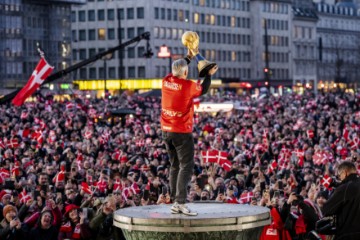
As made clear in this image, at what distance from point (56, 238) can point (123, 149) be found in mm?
16186

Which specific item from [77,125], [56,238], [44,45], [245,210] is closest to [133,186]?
[56,238]

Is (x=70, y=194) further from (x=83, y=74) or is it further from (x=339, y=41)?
(x=339, y=41)

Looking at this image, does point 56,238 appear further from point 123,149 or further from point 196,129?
point 196,129

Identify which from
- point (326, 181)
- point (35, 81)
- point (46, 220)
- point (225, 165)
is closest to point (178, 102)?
point (46, 220)

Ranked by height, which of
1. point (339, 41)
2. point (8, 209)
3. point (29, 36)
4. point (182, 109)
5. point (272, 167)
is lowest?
point (272, 167)

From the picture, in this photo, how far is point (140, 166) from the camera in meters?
27.5

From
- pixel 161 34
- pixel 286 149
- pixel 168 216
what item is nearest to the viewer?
pixel 168 216

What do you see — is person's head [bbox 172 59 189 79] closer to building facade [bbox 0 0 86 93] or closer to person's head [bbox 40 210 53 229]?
person's head [bbox 40 210 53 229]

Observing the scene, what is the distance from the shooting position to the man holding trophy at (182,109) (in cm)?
1336

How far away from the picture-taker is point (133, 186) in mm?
Result: 22312

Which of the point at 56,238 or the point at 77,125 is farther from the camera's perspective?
the point at 77,125

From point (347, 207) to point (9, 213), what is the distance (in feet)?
20.5

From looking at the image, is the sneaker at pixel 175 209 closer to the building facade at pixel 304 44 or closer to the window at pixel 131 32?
the window at pixel 131 32

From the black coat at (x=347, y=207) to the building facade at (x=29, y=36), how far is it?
96493mm
